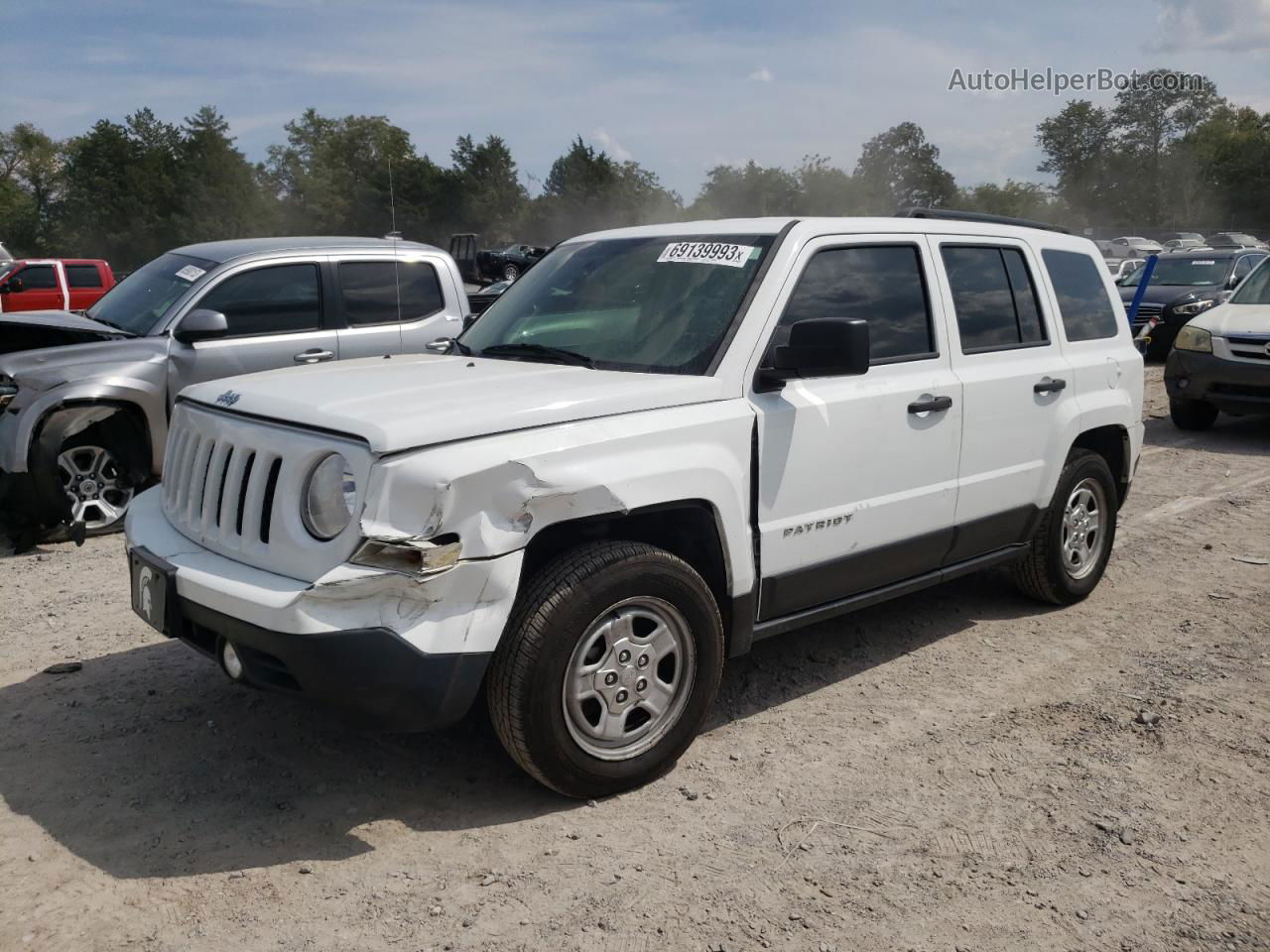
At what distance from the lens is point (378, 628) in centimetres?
298

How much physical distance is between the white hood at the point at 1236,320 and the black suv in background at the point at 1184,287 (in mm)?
3943

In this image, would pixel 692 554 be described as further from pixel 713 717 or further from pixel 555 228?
pixel 555 228

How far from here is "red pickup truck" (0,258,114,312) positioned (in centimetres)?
1970

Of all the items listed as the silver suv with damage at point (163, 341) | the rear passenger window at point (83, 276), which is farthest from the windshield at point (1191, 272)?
the rear passenger window at point (83, 276)

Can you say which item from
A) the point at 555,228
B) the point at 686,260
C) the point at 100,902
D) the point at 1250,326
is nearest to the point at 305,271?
the point at 686,260

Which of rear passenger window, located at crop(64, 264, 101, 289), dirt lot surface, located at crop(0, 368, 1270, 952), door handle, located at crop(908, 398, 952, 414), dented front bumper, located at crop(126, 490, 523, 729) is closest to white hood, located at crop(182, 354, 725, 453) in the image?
dented front bumper, located at crop(126, 490, 523, 729)

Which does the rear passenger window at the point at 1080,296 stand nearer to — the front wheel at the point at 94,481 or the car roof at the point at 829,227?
the car roof at the point at 829,227

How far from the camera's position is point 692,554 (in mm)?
3830

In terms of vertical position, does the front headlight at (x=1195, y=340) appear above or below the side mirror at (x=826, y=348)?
below

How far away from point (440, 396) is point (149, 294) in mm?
5078

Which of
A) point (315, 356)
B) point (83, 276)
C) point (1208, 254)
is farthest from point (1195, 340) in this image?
point (83, 276)

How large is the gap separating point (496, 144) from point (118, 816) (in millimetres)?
71186

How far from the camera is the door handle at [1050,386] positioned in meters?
4.97

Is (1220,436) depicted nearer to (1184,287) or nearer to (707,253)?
(1184,287)
